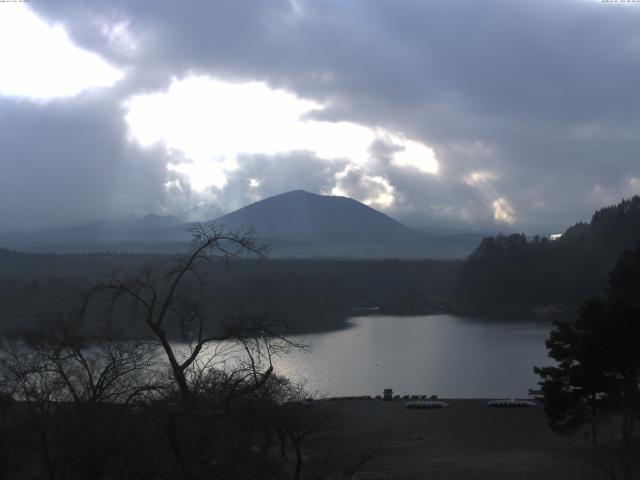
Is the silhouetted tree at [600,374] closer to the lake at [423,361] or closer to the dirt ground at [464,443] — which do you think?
the dirt ground at [464,443]

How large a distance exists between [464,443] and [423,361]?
1179cm

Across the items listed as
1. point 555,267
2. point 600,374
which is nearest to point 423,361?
point 600,374

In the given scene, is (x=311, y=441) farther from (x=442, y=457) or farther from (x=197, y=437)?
(x=197, y=437)

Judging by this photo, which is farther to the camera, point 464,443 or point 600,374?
point 464,443

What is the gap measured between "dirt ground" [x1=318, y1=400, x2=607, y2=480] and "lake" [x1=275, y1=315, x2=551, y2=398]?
6.99ft

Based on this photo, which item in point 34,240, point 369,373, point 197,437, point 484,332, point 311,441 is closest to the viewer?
point 197,437

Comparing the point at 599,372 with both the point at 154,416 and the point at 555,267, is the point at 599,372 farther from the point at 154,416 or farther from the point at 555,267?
the point at 555,267

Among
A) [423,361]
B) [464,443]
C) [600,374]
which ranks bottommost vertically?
[423,361]

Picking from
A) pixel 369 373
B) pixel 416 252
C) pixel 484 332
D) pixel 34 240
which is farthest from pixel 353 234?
pixel 369 373

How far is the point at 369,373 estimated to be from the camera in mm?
21844

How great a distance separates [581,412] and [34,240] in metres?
128

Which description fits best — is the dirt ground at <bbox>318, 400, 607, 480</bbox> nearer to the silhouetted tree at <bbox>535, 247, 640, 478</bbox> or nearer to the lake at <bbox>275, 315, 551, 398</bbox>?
the silhouetted tree at <bbox>535, 247, 640, 478</bbox>

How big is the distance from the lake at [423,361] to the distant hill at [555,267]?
14.5 m

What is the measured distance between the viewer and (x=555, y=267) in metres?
51.4
